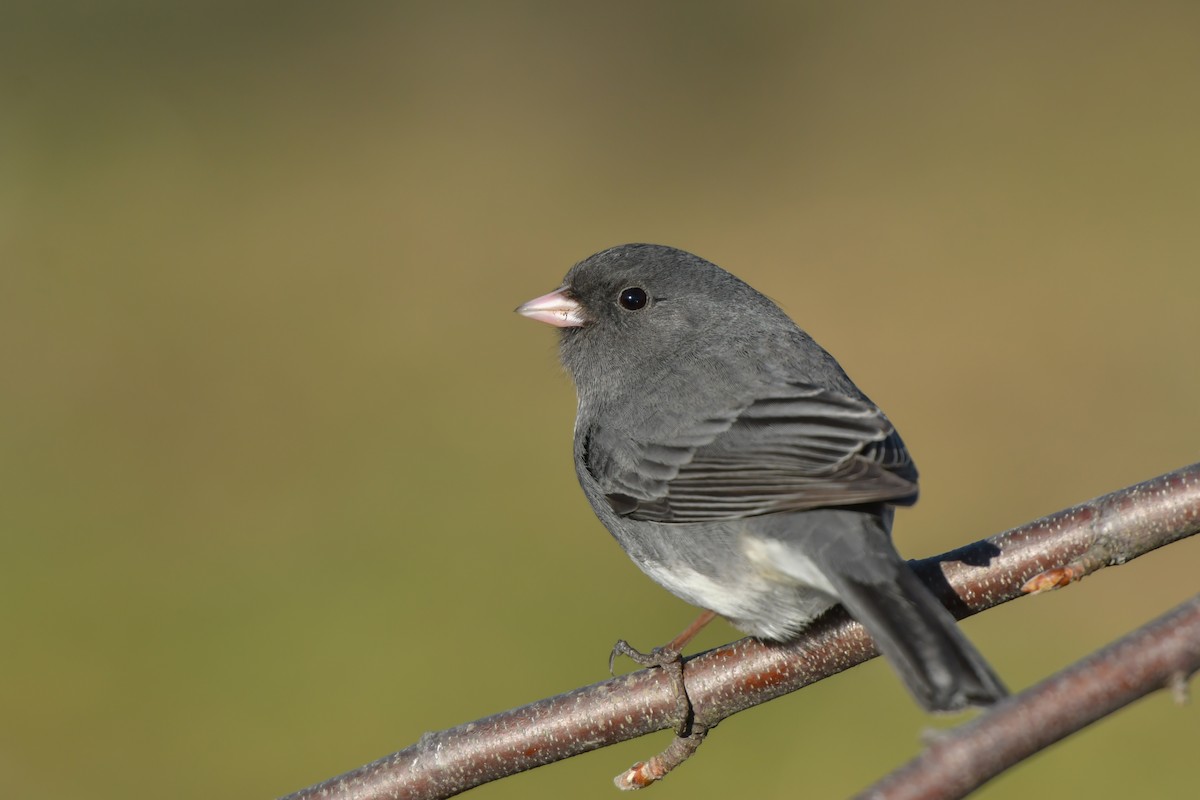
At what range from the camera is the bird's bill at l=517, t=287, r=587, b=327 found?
3205 mm

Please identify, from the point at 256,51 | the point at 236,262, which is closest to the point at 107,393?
the point at 236,262

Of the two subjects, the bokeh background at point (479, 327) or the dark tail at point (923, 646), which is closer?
the dark tail at point (923, 646)

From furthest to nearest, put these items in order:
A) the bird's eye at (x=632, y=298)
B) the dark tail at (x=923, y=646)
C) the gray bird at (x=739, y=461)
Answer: the bird's eye at (x=632, y=298), the gray bird at (x=739, y=461), the dark tail at (x=923, y=646)

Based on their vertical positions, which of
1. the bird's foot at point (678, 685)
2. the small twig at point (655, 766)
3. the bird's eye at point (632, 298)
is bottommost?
the small twig at point (655, 766)

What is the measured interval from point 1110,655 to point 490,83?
8481mm

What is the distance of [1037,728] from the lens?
4.97 feet

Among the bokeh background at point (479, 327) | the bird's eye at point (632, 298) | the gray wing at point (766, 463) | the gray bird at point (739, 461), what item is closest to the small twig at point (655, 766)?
the gray bird at point (739, 461)

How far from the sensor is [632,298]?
10.3 feet

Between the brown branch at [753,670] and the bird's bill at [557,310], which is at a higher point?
the bird's bill at [557,310]

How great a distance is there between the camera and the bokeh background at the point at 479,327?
15.0 feet

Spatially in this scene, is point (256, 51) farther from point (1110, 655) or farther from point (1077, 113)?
point (1110, 655)

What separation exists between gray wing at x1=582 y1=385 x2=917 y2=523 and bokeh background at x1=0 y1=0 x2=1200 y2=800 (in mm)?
1387

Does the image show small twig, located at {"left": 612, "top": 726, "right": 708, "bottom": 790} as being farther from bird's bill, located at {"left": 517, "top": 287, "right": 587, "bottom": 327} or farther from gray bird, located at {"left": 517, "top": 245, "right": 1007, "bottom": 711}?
bird's bill, located at {"left": 517, "top": 287, "right": 587, "bottom": 327}

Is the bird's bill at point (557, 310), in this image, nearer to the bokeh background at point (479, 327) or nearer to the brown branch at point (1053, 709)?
the bokeh background at point (479, 327)
